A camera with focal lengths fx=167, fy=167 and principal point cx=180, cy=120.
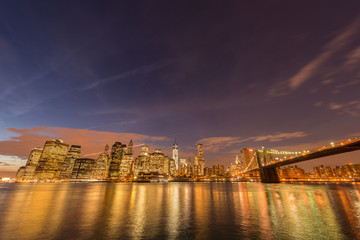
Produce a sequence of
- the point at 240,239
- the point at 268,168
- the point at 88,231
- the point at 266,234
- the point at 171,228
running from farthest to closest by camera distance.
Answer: the point at 268,168 → the point at 171,228 → the point at 88,231 → the point at 266,234 → the point at 240,239

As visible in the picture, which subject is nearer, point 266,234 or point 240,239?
point 240,239

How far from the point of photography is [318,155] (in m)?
86.4


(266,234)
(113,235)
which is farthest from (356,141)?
(113,235)

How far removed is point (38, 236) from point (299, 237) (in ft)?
63.4

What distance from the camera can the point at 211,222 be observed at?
1669cm

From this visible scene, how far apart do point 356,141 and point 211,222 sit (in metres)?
80.6

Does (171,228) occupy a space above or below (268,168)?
below

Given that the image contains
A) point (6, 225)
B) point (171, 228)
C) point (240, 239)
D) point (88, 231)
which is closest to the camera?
point (240, 239)

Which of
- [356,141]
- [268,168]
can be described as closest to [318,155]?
[356,141]

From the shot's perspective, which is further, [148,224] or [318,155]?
[318,155]

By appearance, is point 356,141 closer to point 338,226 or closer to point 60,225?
point 338,226

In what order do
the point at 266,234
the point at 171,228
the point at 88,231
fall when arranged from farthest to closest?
Answer: 1. the point at 171,228
2. the point at 88,231
3. the point at 266,234

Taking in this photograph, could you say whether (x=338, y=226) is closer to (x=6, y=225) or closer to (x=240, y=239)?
(x=240, y=239)

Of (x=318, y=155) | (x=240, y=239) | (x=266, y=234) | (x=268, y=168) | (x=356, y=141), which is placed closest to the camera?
(x=240, y=239)
